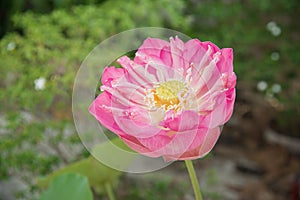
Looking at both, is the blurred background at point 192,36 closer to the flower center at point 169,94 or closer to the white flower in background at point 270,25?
the white flower in background at point 270,25

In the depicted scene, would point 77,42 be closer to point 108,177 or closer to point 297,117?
point 108,177

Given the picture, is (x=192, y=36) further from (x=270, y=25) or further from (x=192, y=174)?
(x=192, y=174)

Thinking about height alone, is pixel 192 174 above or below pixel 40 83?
above

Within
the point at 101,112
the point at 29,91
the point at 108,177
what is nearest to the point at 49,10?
the point at 29,91

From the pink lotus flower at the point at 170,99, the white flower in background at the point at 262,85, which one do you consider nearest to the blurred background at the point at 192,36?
the white flower in background at the point at 262,85

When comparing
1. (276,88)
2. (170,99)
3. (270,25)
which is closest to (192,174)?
(170,99)

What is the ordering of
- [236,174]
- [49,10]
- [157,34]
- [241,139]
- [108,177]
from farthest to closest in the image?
[49,10] → [241,139] → [236,174] → [157,34] → [108,177]

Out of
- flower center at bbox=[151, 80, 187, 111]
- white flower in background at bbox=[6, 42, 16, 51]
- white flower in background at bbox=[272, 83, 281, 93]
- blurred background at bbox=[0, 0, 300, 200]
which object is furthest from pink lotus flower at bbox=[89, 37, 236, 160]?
white flower in background at bbox=[272, 83, 281, 93]

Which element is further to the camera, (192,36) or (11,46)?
(192,36)
